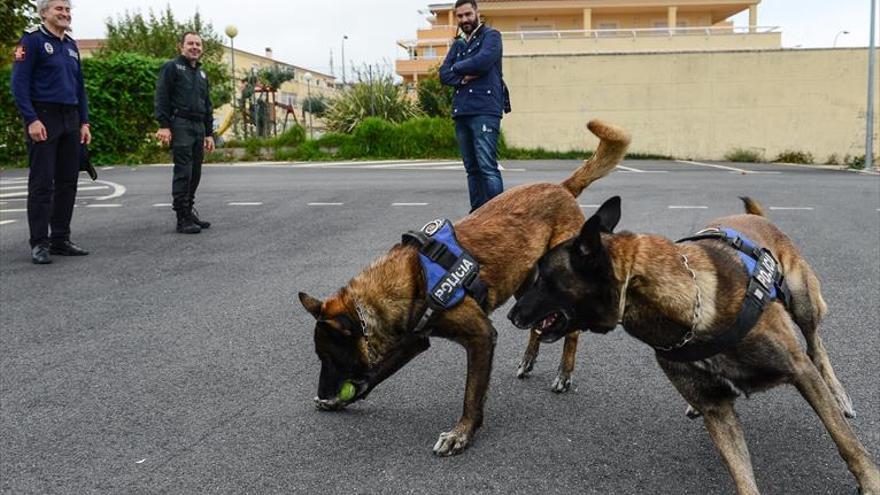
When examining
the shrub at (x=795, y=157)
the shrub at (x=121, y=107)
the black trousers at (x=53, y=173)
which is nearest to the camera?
the black trousers at (x=53, y=173)

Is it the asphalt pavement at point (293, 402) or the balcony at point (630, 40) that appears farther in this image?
the balcony at point (630, 40)

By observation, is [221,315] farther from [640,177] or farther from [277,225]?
[640,177]

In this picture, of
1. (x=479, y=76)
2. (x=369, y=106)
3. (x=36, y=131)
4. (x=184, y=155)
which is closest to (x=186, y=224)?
(x=184, y=155)

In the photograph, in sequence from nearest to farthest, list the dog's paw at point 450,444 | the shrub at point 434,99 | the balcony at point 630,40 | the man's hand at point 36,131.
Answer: the dog's paw at point 450,444
the man's hand at point 36,131
the shrub at point 434,99
the balcony at point 630,40

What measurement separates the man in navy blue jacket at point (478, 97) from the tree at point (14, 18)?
24.8 ft

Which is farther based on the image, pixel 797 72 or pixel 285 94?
pixel 285 94

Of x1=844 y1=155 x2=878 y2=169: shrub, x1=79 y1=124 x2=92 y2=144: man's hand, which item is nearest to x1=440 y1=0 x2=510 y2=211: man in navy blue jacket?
x1=79 y1=124 x2=92 y2=144: man's hand

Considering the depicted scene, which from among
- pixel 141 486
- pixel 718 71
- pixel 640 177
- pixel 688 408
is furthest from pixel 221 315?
pixel 718 71

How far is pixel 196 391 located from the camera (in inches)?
143

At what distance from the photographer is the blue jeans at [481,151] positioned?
6410 millimetres

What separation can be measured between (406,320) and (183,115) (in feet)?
19.9

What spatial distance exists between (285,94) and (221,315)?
73.2 metres

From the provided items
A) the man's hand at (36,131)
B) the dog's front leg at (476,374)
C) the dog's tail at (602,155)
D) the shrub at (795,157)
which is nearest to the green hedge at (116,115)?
the man's hand at (36,131)

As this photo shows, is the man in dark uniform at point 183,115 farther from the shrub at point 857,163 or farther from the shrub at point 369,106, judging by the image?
the shrub at point 857,163
